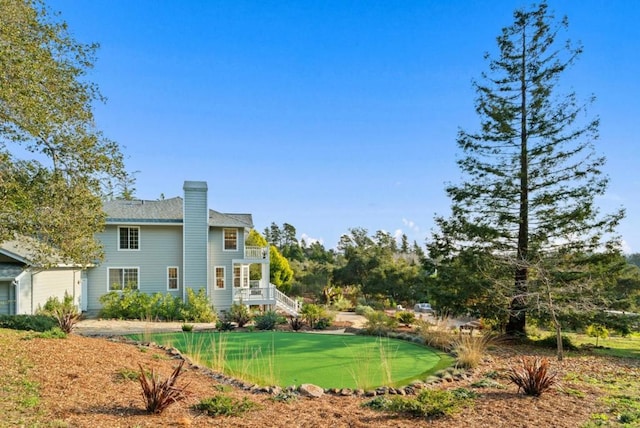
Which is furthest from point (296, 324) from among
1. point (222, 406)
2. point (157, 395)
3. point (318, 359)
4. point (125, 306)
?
point (157, 395)

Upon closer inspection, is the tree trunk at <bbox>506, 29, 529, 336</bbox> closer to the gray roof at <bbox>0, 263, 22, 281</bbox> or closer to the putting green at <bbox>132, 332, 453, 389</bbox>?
the putting green at <bbox>132, 332, 453, 389</bbox>

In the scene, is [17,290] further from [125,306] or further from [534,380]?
[534,380]

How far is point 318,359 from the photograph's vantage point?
9.01m

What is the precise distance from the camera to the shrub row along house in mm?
20375

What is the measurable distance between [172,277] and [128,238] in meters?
2.92

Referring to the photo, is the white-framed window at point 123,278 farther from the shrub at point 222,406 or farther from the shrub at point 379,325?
the shrub at point 222,406

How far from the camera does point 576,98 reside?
41.3 feet

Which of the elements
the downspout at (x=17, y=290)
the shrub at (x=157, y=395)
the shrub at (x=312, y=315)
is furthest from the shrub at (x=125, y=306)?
the shrub at (x=157, y=395)

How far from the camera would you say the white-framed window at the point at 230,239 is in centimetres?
2222

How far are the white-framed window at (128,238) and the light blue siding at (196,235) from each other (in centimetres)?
239

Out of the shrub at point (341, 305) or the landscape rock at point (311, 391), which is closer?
the landscape rock at point (311, 391)

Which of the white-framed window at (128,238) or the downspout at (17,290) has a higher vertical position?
the white-framed window at (128,238)

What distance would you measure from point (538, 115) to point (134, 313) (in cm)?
1822

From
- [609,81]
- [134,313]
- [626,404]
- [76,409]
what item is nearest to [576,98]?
[609,81]
